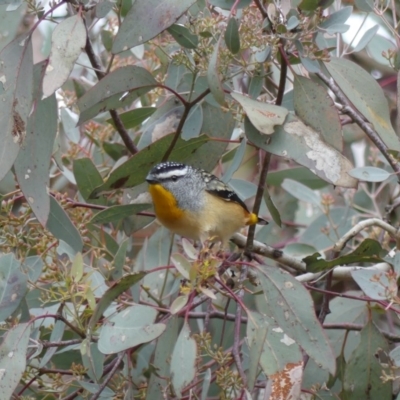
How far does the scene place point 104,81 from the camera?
2641 mm

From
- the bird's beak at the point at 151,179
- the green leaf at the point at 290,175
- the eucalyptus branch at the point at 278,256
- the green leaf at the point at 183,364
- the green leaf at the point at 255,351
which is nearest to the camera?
the green leaf at the point at 255,351

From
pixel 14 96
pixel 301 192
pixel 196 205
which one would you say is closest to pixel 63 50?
pixel 14 96

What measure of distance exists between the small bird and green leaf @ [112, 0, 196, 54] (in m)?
0.93

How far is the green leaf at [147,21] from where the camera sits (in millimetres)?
2340

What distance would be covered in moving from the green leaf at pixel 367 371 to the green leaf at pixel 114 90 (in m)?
1.19

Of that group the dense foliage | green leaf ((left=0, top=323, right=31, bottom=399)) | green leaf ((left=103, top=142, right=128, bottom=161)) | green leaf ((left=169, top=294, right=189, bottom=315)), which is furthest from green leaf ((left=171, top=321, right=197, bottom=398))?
green leaf ((left=103, top=142, right=128, bottom=161))

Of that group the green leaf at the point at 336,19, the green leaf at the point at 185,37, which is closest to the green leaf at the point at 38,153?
the green leaf at the point at 185,37

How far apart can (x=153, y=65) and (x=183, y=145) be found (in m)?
1.00

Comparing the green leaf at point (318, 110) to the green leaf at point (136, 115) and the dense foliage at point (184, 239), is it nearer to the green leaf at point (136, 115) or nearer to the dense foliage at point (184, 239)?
the dense foliage at point (184, 239)

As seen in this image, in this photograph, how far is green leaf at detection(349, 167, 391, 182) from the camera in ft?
8.14

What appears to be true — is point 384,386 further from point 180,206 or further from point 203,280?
point 180,206

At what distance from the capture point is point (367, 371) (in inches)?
107

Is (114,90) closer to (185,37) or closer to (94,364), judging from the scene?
(185,37)

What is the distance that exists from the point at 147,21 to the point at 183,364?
1.04 metres
